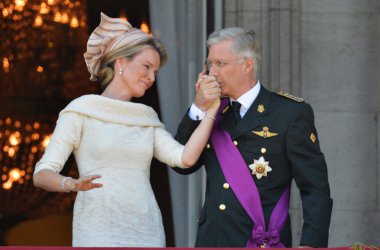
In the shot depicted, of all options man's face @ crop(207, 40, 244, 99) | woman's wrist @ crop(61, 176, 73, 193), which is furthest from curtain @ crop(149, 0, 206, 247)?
woman's wrist @ crop(61, 176, 73, 193)

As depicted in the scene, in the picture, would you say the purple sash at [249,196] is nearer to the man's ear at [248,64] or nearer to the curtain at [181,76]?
the man's ear at [248,64]

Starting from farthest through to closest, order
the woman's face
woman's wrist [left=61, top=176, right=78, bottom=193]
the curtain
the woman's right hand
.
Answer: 1. the curtain
2. the woman's face
3. woman's wrist [left=61, top=176, right=78, bottom=193]
4. the woman's right hand

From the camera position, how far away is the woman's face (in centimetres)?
581

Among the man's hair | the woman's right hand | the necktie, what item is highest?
the man's hair

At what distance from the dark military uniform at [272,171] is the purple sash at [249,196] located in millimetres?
25

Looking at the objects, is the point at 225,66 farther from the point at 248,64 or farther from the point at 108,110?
the point at 108,110

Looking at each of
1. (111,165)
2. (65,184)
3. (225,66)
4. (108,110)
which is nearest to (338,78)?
(225,66)

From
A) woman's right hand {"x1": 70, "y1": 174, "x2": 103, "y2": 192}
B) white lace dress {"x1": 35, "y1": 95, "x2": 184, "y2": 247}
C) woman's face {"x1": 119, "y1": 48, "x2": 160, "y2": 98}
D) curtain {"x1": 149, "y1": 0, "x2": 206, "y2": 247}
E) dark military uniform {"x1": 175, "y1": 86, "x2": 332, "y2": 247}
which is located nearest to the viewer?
woman's right hand {"x1": 70, "y1": 174, "x2": 103, "y2": 192}

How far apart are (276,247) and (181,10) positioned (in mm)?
2542

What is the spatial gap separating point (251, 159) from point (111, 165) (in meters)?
0.63

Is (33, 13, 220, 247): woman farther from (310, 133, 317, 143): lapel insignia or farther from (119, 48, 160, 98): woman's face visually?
(310, 133, 317, 143): lapel insignia

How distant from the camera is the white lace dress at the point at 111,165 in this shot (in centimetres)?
558

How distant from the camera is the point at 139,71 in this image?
5.81m

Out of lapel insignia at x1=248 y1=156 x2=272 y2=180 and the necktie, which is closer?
lapel insignia at x1=248 y1=156 x2=272 y2=180
